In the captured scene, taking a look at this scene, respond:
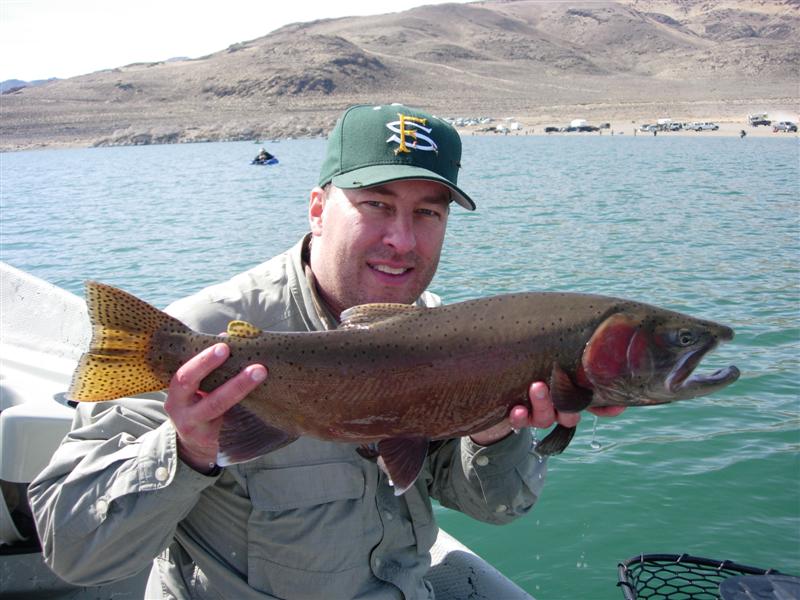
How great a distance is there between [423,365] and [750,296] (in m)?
13.2

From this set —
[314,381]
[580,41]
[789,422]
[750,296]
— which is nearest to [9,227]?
[750,296]

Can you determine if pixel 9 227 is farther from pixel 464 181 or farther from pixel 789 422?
pixel 789 422

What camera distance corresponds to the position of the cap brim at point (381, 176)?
3.26m

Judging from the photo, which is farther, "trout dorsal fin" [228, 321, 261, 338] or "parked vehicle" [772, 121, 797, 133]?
"parked vehicle" [772, 121, 797, 133]

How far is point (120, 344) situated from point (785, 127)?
3287 inches

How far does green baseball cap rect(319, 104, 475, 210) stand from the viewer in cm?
334

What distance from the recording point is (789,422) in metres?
9.12

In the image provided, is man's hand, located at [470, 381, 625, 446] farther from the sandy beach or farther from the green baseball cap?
the sandy beach

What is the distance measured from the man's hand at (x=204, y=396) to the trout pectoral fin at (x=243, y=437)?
35mm

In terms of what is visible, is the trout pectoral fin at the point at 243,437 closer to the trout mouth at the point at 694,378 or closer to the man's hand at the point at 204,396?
the man's hand at the point at 204,396

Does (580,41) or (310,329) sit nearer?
(310,329)

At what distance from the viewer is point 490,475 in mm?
3504

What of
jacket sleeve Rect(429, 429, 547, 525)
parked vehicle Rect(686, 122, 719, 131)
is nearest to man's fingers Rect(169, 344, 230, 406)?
jacket sleeve Rect(429, 429, 547, 525)

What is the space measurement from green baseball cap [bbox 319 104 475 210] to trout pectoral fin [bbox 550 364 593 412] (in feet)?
3.38
